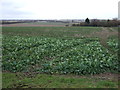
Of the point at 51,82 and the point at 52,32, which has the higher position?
the point at 52,32

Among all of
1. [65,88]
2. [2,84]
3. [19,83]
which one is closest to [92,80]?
[65,88]

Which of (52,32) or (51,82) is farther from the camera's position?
(52,32)

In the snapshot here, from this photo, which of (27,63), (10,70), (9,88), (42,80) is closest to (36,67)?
(27,63)

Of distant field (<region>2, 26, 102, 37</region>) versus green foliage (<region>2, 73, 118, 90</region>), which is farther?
distant field (<region>2, 26, 102, 37</region>)

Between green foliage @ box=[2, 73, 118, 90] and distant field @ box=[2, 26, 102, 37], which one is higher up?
distant field @ box=[2, 26, 102, 37]

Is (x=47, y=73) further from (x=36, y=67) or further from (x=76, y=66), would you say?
(x=76, y=66)

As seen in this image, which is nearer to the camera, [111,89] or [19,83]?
[111,89]

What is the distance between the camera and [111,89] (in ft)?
22.5

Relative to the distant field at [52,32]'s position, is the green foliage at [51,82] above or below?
below

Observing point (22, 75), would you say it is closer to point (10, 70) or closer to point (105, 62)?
point (10, 70)

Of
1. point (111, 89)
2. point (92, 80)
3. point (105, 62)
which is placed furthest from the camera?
point (105, 62)

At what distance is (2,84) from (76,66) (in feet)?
16.1

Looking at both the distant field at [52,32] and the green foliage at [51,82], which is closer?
the green foliage at [51,82]

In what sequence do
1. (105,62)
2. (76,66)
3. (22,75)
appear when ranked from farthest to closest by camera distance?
(105,62) < (76,66) < (22,75)
